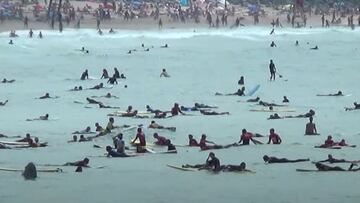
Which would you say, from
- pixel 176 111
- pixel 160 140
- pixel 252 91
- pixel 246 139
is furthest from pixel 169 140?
pixel 252 91

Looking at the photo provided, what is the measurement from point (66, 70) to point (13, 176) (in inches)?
963

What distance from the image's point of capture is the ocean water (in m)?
17.0

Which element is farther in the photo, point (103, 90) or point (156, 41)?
point (156, 41)

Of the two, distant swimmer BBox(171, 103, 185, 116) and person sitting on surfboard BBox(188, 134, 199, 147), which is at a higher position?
person sitting on surfboard BBox(188, 134, 199, 147)

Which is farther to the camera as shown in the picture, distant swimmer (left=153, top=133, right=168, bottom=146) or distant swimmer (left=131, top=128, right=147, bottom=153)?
distant swimmer (left=153, top=133, right=168, bottom=146)

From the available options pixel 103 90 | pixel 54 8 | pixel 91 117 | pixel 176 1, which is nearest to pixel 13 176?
pixel 91 117

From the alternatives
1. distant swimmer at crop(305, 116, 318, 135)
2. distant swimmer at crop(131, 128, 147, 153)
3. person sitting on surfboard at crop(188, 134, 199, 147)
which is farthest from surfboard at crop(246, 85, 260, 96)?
distant swimmer at crop(131, 128, 147, 153)

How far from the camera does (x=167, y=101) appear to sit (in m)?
30.5

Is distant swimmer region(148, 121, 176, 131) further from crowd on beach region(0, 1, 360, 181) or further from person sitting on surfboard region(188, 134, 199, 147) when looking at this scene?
person sitting on surfboard region(188, 134, 199, 147)

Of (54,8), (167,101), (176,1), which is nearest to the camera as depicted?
(167,101)

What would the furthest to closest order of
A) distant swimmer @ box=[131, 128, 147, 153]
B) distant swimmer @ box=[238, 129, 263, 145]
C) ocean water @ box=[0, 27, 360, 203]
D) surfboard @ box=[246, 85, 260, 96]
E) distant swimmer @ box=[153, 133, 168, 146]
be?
surfboard @ box=[246, 85, 260, 96]
distant swimmer @ box=[238, 129, 263, 145]
distant swimmer @ box=[153, 133, 168, 146]
distant swimmer @ box=[131, 128, 147, 153]
ocean water @ box=[0, 27, 360, 203]

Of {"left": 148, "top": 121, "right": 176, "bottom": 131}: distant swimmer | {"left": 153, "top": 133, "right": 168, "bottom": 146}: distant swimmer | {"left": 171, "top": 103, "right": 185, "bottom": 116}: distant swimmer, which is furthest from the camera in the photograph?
{"left": 171, "top": 103, "right": 185, "bottom": 116}: distant swimmer

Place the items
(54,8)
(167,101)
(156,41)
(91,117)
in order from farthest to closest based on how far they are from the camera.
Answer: (54,8) < (156,41) < (167,101) < (91,117)

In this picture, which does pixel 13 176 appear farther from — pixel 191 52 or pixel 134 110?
pixel 191 52
